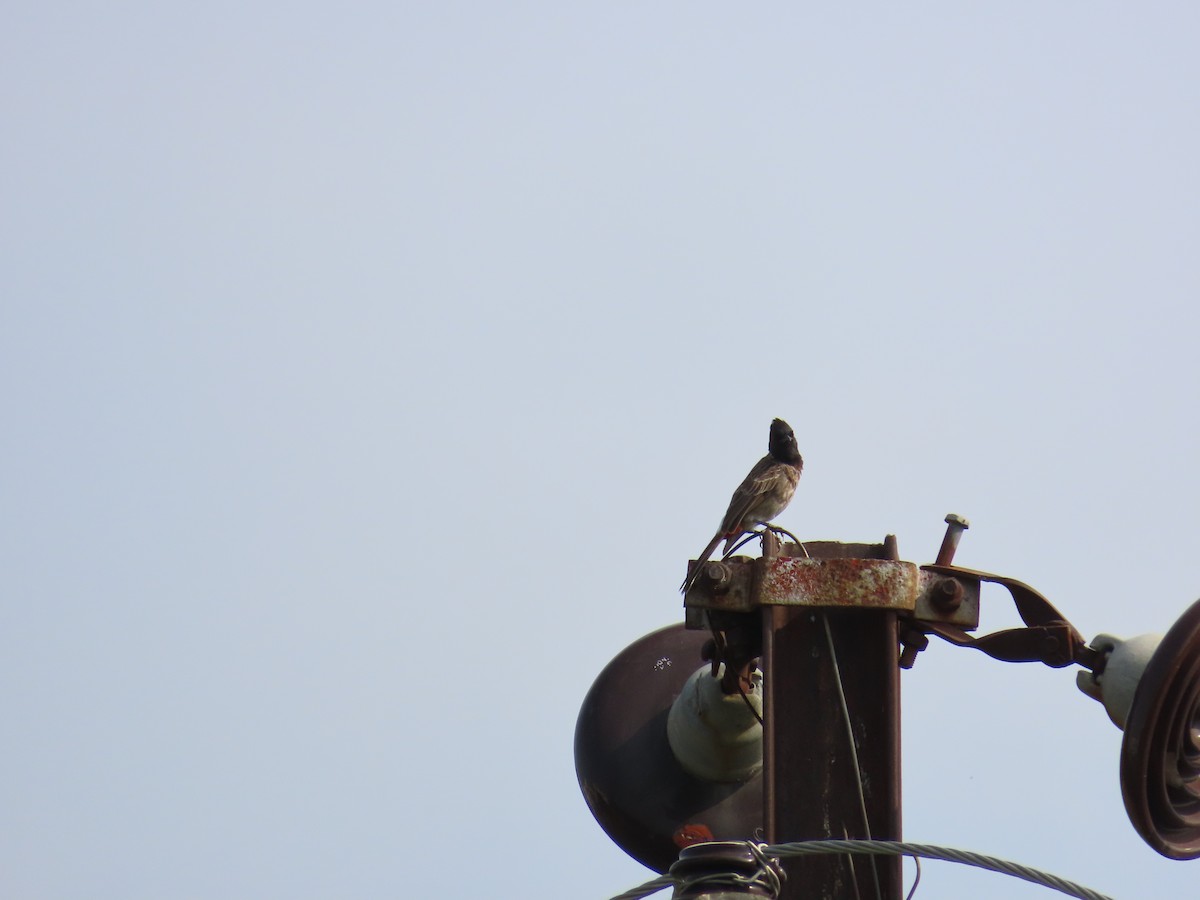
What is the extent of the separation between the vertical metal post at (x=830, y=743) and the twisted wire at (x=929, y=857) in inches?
31.5

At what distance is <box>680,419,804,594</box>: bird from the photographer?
9016mm

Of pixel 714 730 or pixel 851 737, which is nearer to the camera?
pixel 851 737

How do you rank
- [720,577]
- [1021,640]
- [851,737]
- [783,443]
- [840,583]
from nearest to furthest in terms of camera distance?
1. [851,737]
2. [840,583]
3. [720,577]
4. [1021,640]
5. [783,443]

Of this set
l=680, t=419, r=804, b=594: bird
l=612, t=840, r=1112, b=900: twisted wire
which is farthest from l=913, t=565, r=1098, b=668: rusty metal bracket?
l=680, t=419, r=804, b=594: bird

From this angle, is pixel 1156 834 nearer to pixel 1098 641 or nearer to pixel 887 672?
pixel 1098 641

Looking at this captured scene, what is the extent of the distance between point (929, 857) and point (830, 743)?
3.22ft

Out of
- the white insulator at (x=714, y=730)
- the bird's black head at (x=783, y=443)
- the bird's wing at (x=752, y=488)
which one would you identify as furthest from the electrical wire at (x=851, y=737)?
the bird's black head at (x=783, y=443)

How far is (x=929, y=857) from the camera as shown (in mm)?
4383

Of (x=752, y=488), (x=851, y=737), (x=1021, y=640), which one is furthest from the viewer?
(x=752, y=488)

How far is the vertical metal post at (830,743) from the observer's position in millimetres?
5273

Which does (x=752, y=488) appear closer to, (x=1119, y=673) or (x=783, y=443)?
(x=783, y=443)

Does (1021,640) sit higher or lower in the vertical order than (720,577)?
lower

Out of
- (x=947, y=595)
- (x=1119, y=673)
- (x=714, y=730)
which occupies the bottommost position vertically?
(x=714, y=730)

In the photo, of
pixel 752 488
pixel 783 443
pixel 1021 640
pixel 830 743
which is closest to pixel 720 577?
pixel 830 743
